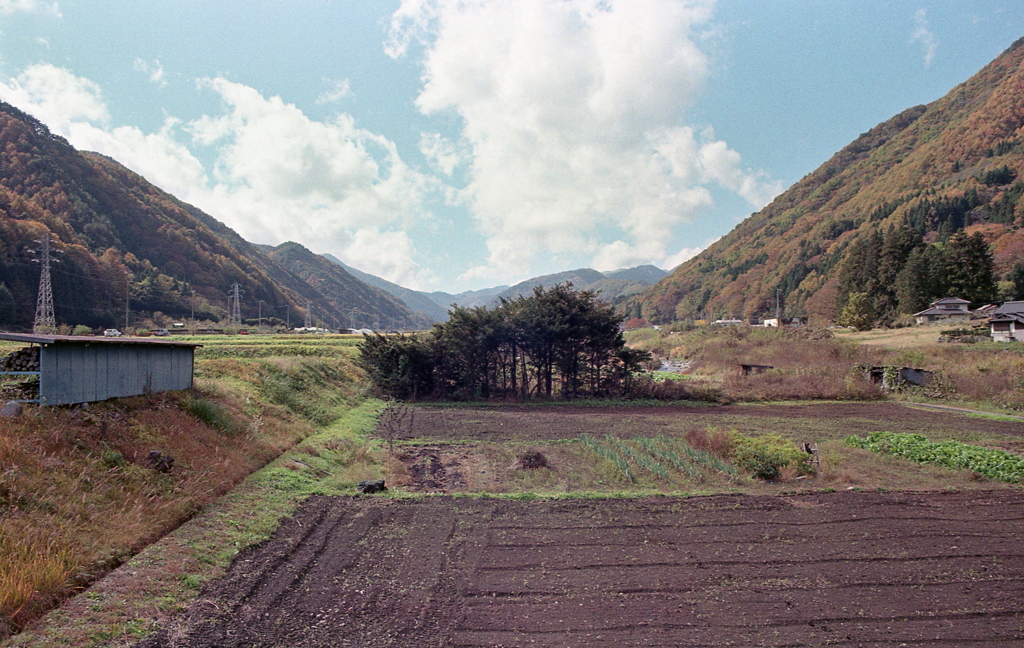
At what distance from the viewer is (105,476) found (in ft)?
22.1

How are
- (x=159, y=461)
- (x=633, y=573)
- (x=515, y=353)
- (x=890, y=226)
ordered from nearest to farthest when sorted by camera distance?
(x=633, y=573), (x=159, y=461), (x=515, y=353), (x=890, y=226)

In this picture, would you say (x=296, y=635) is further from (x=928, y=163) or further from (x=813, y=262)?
(x=928, y=163)

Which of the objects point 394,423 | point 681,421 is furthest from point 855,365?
point 394,423

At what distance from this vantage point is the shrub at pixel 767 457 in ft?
34.2

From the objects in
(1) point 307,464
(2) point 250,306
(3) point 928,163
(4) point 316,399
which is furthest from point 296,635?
(3) point 928,163

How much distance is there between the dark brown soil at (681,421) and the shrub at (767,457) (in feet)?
14.3

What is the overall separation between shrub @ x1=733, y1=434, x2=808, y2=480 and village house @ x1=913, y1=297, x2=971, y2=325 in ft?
155

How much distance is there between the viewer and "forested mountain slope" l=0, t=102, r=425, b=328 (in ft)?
168

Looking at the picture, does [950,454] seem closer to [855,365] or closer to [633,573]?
[633,573]

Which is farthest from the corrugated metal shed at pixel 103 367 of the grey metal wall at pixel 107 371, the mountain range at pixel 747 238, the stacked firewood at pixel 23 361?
the mountain range at pixel 747 238

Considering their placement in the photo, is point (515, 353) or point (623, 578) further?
point (515, 353)

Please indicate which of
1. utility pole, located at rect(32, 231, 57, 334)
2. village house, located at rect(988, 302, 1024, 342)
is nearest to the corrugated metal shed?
utility pole, located at rect(32, 231, 57, 334)

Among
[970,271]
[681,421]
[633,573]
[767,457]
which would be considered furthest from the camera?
[970,271]

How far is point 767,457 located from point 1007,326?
3636cm
